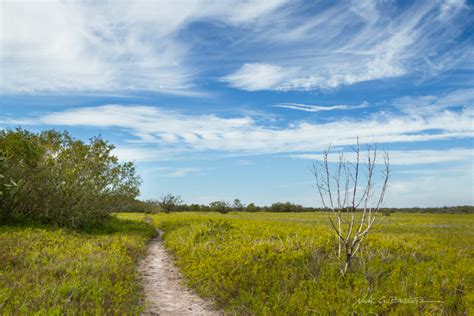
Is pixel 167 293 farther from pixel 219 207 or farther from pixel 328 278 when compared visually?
pixel 219 207

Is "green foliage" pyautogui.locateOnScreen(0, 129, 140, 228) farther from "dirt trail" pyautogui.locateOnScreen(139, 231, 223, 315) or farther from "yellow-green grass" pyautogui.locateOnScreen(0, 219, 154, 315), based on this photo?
"dirt trail" pyautogui.locateOnScreen(139, 231, 223, 315)

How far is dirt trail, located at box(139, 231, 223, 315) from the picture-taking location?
9.28 meters

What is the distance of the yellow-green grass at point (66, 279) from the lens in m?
8.14

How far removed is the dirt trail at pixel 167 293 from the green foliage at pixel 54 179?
10254 millimetres

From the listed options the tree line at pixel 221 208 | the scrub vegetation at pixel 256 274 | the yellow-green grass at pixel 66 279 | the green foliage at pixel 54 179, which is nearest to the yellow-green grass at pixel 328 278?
the scrub vegetation at pixel 256 274

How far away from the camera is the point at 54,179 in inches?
906

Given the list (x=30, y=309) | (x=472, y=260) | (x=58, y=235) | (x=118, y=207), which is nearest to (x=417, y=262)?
(x=472, y=260)

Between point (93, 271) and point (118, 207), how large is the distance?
16.9 m

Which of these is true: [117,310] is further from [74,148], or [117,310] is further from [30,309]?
[74,148]

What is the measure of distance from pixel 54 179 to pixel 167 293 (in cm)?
1613

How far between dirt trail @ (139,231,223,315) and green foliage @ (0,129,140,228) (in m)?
10.3

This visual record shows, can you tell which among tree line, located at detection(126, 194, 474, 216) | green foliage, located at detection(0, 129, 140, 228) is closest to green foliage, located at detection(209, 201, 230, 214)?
tree line, located at detection(126, 194, 474, 216)

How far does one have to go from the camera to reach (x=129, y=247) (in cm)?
1706

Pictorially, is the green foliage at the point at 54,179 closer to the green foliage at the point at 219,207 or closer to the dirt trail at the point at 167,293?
the dirt trail at the point at 167,293
